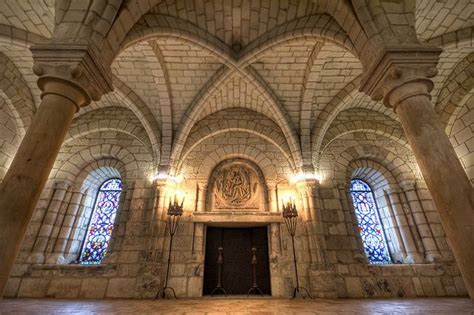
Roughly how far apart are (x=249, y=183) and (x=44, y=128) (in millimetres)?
4558

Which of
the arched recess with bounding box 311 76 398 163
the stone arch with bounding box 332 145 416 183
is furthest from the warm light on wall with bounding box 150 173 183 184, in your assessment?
the stone arch with bounding box 332 145 416 183

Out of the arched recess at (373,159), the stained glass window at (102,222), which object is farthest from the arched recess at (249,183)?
the stained glass window at (102,222)

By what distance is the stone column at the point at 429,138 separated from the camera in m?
1.97

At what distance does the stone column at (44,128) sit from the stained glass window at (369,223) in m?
6.27

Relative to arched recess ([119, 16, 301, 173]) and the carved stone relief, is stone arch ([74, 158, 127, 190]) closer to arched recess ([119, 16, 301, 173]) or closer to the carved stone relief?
arched recess ([119, 16, 301, 173])

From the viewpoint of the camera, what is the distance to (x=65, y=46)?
244 centimetres

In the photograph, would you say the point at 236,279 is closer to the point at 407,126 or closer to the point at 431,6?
the point at 407,126

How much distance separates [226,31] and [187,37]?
2.95ft

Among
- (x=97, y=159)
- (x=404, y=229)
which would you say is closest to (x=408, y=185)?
(x=404, y=229)

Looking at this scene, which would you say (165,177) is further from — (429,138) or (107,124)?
(429,138)

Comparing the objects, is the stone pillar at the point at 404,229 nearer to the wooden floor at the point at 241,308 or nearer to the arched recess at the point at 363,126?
the arched recess at the point at 363,126

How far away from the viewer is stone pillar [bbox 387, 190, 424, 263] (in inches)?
207

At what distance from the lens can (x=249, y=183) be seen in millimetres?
6105

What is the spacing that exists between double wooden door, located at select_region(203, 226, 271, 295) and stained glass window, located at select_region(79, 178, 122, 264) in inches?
96.5
